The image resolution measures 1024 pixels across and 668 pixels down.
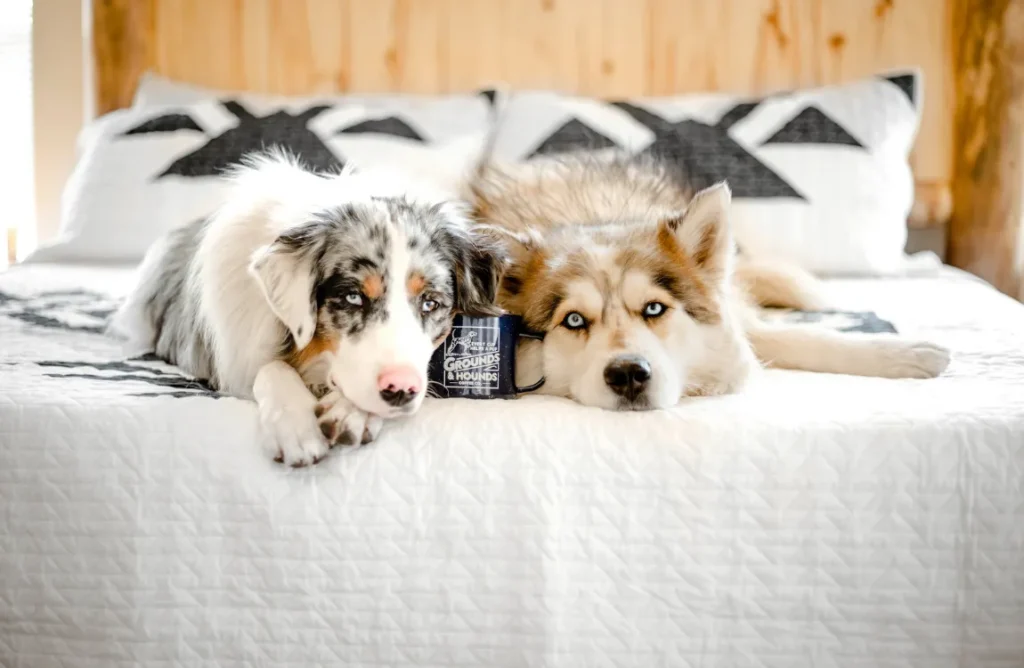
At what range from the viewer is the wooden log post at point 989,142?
8.80 ft

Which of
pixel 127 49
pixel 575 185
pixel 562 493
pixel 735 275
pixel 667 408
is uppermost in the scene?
pixel 127 49

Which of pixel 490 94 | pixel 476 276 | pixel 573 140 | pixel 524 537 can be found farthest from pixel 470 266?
pixel 490 94

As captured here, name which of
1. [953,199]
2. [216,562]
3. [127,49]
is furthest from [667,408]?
[127,49]

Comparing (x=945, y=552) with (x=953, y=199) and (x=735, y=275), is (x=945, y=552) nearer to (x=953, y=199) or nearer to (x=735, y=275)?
(x=735, y=275)

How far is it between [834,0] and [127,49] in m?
2.66

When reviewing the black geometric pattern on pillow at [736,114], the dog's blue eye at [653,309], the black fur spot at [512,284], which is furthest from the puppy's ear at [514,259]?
the black geometric pattern on pillow at [736,114]

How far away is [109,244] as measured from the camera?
271cm

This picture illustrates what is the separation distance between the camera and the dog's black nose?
4.01 ft

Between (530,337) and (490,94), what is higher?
(490,94)

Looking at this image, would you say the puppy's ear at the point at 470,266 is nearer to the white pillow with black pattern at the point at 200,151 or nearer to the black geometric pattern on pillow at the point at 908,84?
the white pillow with black pattern at the point at 200,151

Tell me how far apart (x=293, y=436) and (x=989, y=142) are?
102 inches

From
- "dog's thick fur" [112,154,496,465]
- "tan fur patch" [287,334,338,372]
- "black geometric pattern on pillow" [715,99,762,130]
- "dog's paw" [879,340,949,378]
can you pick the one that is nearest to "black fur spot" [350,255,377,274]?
"dog's thick fur" [112,154,496,465]

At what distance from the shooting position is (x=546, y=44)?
128 inches

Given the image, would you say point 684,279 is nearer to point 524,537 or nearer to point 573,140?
point 524,537
